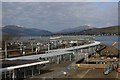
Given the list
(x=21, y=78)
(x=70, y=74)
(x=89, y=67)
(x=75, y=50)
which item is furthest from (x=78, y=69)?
(x=75, y=50)

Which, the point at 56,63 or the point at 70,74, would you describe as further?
the point at 56,63

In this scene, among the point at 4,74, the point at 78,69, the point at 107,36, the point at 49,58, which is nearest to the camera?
the point at 4,74

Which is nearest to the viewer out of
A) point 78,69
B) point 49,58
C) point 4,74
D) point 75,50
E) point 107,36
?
point 4,74

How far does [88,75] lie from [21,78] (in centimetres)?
668

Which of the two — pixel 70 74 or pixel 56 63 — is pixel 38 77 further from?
pixel 56 63

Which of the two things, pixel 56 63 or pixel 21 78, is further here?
pixel 56 63

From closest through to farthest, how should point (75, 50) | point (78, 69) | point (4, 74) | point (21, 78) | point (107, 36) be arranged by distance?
point (4, 74) → point (21, 78) → point (78, 69) → point (75, 50) → point (107, 36)

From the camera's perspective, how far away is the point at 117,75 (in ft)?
77.8

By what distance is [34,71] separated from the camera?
75.9 ft

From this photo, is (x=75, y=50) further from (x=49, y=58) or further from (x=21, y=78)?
(x=21, y=78)

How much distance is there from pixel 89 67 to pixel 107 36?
152 m

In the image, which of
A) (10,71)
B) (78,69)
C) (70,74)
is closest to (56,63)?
(78,69)

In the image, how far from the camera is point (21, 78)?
2105 cm

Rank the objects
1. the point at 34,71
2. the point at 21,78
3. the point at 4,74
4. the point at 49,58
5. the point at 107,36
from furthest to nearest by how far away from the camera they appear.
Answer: the point at 107,36 < the point at 49,58 < the point at 34,71 < the point at 21,78 < the point at 4,74
